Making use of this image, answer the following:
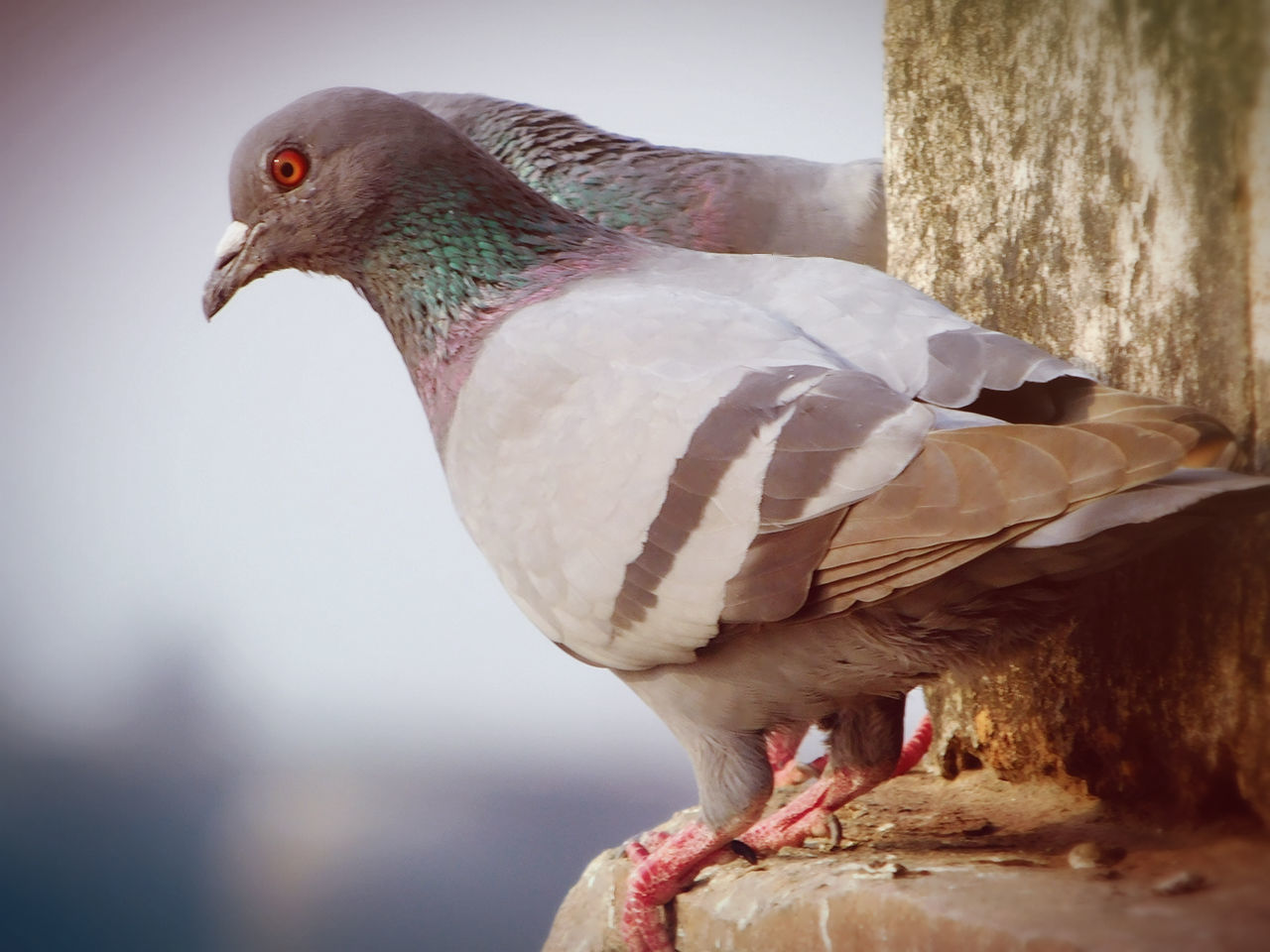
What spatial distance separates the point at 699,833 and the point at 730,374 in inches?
41.1

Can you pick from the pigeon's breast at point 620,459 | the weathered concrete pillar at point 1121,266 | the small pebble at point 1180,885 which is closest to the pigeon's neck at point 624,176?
the weathered concrete pillar at point 1121,266

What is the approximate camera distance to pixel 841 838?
2.64 metres

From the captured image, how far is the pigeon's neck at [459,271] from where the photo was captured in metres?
2.51

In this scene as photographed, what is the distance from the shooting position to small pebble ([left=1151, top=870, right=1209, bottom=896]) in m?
1.89

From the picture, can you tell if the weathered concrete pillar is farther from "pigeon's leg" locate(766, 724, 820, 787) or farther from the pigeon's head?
the pigeon's head

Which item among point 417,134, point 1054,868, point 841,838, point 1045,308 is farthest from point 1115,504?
point 417,134

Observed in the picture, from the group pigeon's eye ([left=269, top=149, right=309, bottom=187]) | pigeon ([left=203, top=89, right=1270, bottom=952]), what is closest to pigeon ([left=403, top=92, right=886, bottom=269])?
pigeon ([left=203, top=89, right=1270, bottom=952])

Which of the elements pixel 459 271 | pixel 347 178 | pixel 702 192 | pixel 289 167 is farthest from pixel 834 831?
pixel 702 192

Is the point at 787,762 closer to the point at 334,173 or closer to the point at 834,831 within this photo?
the point at 834,831

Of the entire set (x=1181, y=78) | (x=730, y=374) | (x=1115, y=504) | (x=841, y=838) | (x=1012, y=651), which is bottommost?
(x=841, y=838)

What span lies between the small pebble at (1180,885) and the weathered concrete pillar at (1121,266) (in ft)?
0.76

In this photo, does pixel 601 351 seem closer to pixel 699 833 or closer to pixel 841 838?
pixel 699 833

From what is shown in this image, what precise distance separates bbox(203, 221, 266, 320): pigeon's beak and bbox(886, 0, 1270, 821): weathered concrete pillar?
5.31ft

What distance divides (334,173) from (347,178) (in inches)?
1.6
